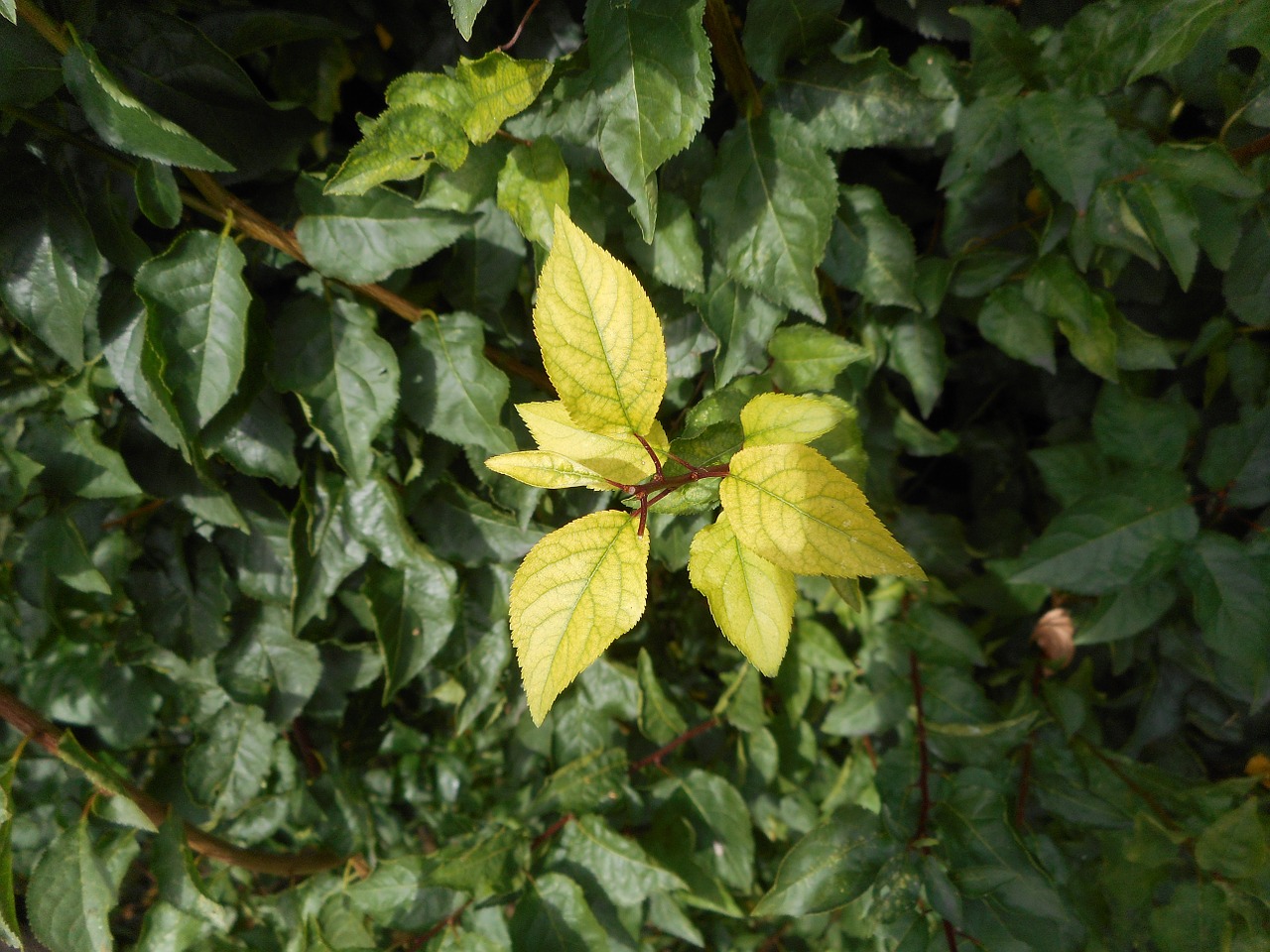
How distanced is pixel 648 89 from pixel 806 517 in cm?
44

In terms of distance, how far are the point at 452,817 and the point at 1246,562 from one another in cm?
135

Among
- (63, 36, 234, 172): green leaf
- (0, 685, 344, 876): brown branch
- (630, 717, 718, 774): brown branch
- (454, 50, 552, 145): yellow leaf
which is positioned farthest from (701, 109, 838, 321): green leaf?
(0, 685, 344, 876): brown branch

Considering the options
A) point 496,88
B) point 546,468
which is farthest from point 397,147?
point 546,468

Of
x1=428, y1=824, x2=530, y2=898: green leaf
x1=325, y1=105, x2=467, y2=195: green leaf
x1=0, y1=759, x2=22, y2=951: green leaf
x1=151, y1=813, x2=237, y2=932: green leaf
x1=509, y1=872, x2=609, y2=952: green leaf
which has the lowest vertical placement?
x1=509, y1=872, x2=609, y2=952: green leaf

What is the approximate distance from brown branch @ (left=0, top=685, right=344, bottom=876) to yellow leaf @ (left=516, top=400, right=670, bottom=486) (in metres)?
0.89

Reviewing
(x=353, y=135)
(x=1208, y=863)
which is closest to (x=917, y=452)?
(x=1208, y=863)

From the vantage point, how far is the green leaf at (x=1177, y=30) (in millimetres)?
788

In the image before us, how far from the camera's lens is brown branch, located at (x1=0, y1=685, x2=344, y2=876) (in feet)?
3.51

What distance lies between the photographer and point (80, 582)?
3.54 ft

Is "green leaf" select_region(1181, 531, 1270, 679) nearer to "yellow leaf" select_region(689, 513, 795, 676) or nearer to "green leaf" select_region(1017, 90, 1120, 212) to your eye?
"green leaf" select_region(1017, 90, 1120, 212)

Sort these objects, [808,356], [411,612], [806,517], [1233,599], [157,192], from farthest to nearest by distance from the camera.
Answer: [411,612]
[1233,599]
[808,356]
[157,192]
[806,517]

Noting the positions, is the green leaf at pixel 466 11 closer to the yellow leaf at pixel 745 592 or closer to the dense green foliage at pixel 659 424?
the dense green foliage at pixel 659 424

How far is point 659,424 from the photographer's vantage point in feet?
2.11

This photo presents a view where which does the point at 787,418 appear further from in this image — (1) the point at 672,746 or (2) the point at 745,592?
(1) the point at 672,746
